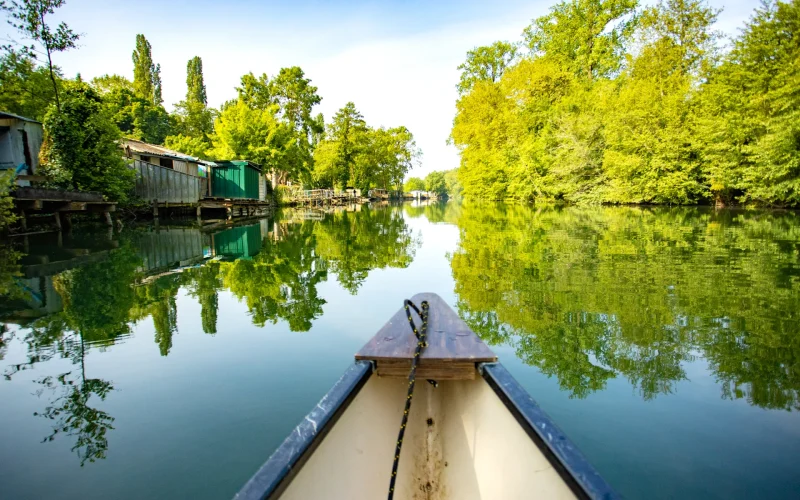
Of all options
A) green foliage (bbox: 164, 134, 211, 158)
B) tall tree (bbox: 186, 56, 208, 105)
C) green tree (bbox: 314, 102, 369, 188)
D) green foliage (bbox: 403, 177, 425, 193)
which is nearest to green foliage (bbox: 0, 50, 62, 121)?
green foliage (bbox: 164, 134, 211, 158)

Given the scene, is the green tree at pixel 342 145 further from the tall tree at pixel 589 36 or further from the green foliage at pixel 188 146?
the tall tree at pixel 589 36

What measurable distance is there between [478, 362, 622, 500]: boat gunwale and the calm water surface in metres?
1.08

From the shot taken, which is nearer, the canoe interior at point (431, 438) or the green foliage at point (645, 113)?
the canoe interior at point (431, 438)

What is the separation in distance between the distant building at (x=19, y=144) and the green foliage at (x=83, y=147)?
31.1 inches

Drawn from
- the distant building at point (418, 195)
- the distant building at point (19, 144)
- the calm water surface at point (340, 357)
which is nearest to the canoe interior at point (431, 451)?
the calm water surface at point (340, 357)

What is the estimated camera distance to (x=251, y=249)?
12.2 meters

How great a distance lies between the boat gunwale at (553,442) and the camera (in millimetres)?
1418

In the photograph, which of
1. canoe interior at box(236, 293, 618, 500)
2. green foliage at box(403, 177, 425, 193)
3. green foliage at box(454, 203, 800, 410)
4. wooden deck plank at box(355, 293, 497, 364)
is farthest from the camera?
green foliage at box(403, 177, 425, 193)

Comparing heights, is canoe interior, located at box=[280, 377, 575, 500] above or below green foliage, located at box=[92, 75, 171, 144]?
below

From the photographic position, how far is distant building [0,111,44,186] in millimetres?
15508

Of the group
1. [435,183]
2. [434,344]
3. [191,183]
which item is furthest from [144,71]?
[435,183]

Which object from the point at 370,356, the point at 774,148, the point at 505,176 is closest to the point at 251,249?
the point at 370,356

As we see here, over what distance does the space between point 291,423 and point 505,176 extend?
134 feet

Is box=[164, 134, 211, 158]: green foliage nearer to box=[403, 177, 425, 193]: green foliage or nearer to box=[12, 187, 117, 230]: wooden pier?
box=[12, 187, 117, 230]: wooden pier
